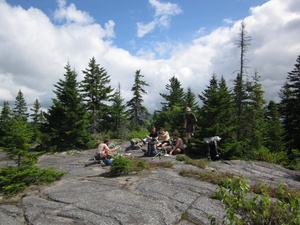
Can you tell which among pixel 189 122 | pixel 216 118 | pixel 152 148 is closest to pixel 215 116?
pixel 216 118

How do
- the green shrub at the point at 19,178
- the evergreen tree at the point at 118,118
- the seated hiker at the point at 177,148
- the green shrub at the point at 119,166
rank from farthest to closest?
the evergreen tree at the point at 118,118 < the seated hiker at the point at 177,148 < the green shrub at the point at 119,166 < the green shrub at the point at 19,178

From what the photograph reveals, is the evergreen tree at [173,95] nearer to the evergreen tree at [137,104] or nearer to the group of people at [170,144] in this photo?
the evergreen tree at [137,104]

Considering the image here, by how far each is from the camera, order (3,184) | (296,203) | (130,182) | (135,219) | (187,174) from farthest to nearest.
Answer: (187,174) < (130,182) < (3,184) < (135,219) < (296,203)

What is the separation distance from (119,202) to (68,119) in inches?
504

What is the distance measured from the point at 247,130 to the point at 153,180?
12.2 metres

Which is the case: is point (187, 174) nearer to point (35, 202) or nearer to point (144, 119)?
point (35, 202)

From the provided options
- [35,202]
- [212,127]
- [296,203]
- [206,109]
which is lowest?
[35,202]

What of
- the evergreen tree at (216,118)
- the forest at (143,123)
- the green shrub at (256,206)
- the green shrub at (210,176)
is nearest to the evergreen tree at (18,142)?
the forest at (143,123)

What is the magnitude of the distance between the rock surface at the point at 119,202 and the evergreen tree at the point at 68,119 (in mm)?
9171

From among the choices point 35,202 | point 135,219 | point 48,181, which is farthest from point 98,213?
point 48,181

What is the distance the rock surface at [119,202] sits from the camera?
4.16 meters

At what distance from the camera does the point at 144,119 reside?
3250 cm

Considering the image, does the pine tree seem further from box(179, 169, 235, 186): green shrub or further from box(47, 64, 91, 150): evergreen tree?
box(47, 64, 91, 150): evergreen tree

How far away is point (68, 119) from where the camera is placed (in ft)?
52.3
